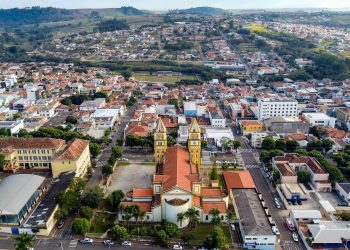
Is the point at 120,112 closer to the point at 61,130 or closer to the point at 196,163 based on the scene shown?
the point at 61,130

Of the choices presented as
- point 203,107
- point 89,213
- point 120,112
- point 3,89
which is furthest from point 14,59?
point 89,213

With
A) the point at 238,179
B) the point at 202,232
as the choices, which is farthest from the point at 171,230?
the point at 238,179

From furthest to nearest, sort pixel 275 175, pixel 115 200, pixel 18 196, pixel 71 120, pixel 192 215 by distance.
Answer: pixel 71 120
pixel 275 175
pixel 115 200
pixel 18 196
pixel 192 215

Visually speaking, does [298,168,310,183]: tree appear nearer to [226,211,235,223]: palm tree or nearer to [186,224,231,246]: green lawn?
[226,211,235,223]: palm tree

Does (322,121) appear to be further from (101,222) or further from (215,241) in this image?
(101,222)

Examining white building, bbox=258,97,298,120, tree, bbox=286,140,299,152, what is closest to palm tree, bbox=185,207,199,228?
tree, bbox=286,140,299,152

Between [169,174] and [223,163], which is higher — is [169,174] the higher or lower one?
the higher one
